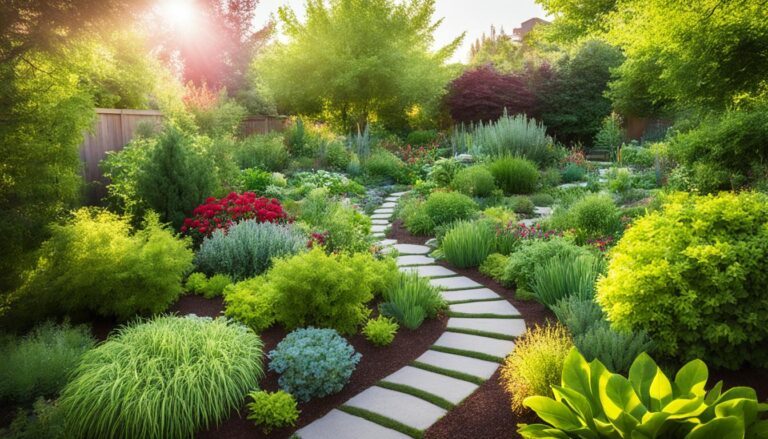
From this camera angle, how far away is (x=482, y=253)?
585 cm

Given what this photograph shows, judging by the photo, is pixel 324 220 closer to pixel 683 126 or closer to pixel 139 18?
pixel 139 18

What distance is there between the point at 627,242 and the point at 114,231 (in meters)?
4.00

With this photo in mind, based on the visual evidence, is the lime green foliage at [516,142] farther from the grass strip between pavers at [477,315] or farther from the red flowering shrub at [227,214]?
the grass strip between pavers at [477,315]

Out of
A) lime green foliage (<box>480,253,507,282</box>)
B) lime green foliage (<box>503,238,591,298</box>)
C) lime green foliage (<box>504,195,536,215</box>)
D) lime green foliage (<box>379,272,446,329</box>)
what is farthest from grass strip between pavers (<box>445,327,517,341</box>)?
lime green foliage (<box>504,195,536,215</box>)

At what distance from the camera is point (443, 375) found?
3496 mm

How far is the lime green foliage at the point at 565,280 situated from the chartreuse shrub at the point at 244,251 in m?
2.28

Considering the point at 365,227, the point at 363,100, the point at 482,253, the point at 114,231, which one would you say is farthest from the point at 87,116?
the point at 363,100

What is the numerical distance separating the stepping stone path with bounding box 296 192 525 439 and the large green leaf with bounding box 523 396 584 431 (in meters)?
0.81

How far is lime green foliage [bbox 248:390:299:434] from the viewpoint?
289 cm

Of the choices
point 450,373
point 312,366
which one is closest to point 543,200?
point 450,373

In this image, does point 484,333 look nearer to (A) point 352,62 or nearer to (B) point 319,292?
(B) point 319,292

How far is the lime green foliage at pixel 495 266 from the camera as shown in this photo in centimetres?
538

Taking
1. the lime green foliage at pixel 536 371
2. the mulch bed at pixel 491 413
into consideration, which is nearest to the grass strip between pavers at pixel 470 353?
the mulch bed at pixel 491 413

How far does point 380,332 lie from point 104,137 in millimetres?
6083
